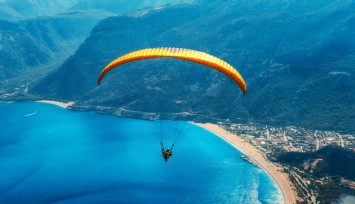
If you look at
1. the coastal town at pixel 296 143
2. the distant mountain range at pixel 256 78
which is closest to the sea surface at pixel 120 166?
the coastal town at pixel 296 143

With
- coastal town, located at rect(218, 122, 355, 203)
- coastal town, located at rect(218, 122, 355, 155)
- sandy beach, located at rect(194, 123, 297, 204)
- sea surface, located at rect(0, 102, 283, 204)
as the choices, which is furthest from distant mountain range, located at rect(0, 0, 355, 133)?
sea surface, located at rect(0, 102, 283, 204)

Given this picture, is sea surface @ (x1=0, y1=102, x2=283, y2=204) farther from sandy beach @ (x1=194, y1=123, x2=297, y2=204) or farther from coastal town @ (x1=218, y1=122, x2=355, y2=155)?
coastal town @ (x1=218, y1=122, x2=355, y2=155)

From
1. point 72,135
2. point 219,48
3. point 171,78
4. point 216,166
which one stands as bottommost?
point 216,166

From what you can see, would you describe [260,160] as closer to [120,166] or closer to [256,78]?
[120,166]

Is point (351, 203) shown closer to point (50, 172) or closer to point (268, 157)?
point (268, 157)

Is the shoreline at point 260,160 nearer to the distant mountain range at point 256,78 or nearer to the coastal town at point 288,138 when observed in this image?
the coastal town at point 288,138

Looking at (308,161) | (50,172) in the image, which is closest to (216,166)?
(308,161)
